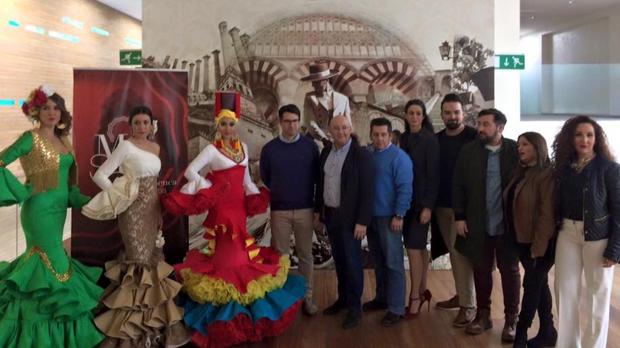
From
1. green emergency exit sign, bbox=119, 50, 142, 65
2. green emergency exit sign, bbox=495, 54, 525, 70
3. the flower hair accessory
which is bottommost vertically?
the flower hair accessory

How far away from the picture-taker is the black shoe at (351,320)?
3661 mm

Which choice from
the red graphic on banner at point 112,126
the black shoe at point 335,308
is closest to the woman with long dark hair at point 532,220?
the black shoe at point 335,308

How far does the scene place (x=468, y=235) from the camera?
11.2 feet

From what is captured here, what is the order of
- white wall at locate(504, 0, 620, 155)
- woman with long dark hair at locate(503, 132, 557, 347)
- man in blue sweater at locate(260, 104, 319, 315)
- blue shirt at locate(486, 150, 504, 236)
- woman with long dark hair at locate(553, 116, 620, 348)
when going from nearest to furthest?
woman with long dark hair at locate(553, 116, 620, 348) → woman with long dark hair at locate(503, 132, 557, 347) → blue shirt at locate(486, 150, 504, 236) → man in blue sweater at locate(260, 104, 319, 315) → white wall at locate(504, 0, 620, 155)

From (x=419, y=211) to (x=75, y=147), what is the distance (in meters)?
2.45

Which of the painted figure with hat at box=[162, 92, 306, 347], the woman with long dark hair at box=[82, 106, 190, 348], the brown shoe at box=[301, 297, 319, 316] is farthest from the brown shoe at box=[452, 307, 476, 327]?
the woman with long dark hair at box=[82, 106, 190, 348]

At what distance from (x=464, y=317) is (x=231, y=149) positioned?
2.01m

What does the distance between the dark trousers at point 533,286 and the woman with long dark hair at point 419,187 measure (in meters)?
0.71

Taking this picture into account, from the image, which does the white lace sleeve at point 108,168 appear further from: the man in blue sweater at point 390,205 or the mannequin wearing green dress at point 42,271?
the man in blue sweater at point 390,205

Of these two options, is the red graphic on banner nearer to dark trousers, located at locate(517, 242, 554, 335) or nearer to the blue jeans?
the blue jeans

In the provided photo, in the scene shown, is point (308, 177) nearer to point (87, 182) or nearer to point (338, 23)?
point (87, 182)

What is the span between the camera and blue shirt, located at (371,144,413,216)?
3.55 m

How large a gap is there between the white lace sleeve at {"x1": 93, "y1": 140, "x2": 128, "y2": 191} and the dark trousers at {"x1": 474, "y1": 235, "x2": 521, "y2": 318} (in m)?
2.35

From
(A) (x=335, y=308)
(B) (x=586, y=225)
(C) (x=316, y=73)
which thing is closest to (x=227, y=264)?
(A) (x=335, y=308)
